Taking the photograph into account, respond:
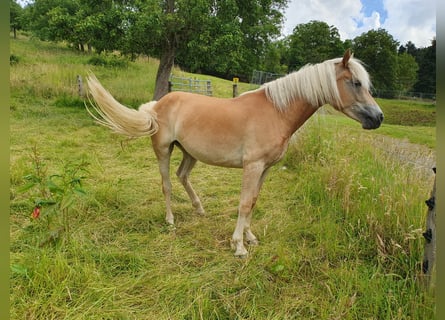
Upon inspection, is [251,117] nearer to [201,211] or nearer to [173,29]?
[201,211]

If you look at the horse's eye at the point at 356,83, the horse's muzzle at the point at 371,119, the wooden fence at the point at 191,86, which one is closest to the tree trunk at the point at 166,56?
the wooden fence at the point at 191,86

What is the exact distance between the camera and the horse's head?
239 centimetres

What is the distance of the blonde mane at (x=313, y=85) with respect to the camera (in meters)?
2.44

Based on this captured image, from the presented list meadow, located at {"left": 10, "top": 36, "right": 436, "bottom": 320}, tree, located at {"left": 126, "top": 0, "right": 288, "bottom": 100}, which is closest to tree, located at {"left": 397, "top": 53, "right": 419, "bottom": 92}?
tree, located at {"left": 126, "top": 0, "right": 288, "bottom": 100}

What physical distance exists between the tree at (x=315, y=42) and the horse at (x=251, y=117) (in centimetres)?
3398

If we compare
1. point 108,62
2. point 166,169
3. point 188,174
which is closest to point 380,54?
point 108,62

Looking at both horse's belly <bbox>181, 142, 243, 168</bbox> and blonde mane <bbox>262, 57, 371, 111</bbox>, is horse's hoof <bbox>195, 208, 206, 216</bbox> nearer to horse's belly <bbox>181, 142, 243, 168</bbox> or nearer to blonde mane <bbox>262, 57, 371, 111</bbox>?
horse's belly <bbox>181, 142, 243, 168</bbox>

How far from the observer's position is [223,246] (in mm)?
2781

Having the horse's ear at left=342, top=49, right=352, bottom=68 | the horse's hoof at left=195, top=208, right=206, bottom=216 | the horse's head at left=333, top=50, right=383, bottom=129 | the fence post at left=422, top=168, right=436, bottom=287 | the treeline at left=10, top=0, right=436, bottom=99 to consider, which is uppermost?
the treeline at left=10, top=0, right=436, bottom=99

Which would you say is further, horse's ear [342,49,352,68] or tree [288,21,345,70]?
tree [288,21,345,70]

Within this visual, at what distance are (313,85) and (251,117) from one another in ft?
2.02

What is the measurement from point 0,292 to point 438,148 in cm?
108

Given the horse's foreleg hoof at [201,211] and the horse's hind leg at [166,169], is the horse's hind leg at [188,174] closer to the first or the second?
the horse's foreleg hoof at [201,211]

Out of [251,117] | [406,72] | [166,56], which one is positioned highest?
[406,72]
